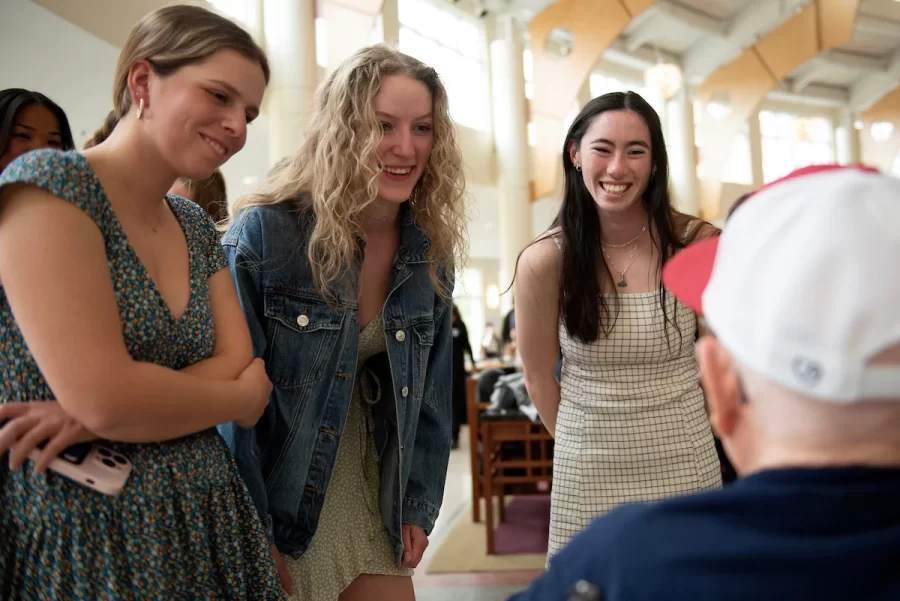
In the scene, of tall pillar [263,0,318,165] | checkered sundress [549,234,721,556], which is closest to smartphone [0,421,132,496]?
checkered sundress [549,234,721,556]

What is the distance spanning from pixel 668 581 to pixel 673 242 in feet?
5.43

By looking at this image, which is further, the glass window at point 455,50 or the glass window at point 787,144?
the glass window at point 787,144

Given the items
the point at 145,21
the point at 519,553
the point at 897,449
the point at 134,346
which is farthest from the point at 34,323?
the point at 519,553

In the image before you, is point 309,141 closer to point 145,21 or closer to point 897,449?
point 145,21

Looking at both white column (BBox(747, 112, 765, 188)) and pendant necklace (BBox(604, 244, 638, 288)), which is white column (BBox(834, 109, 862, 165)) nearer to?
white column (BBox(747, 112, 765, 188))

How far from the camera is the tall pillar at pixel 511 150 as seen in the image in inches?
571

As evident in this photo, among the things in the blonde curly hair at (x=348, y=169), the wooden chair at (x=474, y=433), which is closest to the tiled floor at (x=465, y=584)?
the wooden chair at (x=474, y=433)

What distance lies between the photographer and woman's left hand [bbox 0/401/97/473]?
1139 mm

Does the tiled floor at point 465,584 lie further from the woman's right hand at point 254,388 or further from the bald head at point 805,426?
the bald head at point 805,426

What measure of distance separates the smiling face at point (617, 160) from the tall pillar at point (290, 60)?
6461 millimetres

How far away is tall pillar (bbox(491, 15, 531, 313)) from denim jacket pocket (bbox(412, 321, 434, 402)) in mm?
12517

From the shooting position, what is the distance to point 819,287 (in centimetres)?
73

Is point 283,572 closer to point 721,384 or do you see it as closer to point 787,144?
point 721,384

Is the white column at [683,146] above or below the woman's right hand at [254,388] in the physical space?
above
